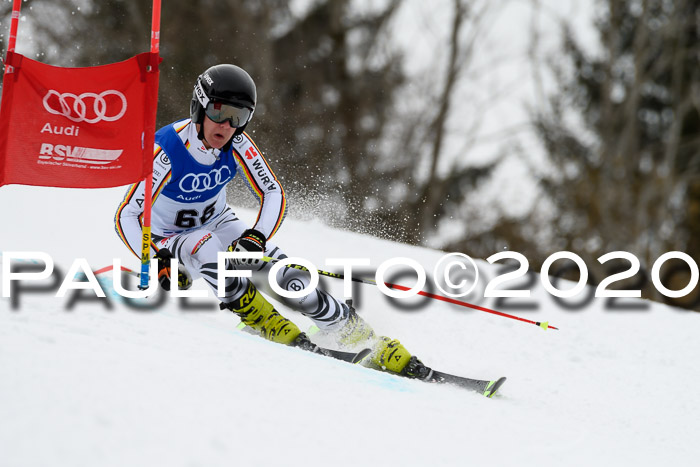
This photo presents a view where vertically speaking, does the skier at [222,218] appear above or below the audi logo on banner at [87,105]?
below

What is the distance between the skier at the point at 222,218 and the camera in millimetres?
4176

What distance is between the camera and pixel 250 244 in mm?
4215

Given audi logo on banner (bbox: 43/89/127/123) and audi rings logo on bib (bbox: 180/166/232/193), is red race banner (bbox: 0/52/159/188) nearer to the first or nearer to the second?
audi logo on banner (bbox: 43/89/127/123)

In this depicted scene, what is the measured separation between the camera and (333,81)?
2117cm

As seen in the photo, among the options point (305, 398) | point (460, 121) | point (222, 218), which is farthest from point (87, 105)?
point (460, 121)

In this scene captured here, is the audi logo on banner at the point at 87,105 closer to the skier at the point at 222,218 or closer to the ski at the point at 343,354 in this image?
the skier at the point at 222,218

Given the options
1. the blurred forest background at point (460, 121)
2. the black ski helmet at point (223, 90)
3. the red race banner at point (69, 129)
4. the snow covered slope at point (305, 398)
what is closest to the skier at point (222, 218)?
the black ski helmet at point (223, 90)

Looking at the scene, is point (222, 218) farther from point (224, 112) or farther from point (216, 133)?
point (224, 112)

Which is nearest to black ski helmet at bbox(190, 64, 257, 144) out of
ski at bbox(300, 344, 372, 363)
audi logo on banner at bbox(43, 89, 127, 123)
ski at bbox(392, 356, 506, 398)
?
audi logo on banner at bbox(43, 89, 127, 123)

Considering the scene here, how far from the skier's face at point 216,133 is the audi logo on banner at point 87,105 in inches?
21.8

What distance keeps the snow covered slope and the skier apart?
53 cm

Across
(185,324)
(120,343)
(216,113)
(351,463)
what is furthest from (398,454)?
(216,113)

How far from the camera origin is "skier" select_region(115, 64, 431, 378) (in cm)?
418

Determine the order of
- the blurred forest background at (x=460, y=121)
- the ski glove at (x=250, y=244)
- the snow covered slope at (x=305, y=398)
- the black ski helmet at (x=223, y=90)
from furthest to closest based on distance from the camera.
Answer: the blurred forest background at (x=460, y=121), the ski glove at (x=250, y=244), the black ski helmet at (x=223, y=90), the snow covered slope at (x=305, y=398)
